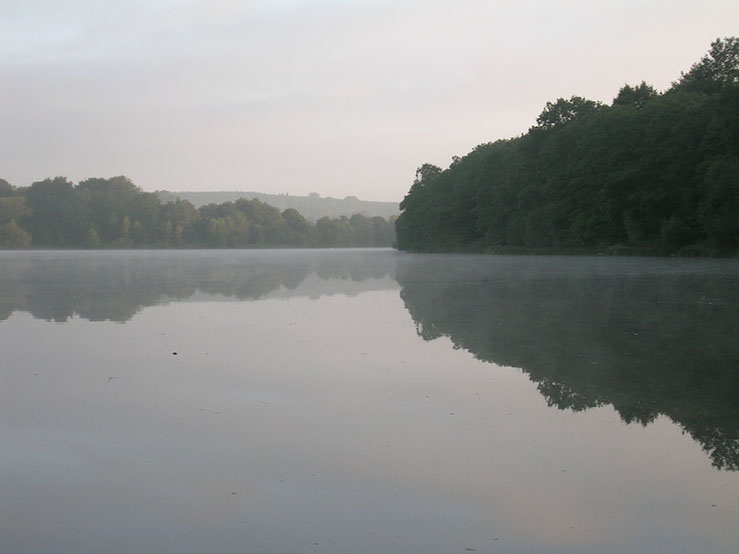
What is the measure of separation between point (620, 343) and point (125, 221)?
139376 millimetres

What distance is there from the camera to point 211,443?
15.1 feet

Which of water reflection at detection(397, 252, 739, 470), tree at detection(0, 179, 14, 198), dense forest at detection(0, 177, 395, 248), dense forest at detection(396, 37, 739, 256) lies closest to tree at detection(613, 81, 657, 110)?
dense forest at detection(396, 37, 739, 256)

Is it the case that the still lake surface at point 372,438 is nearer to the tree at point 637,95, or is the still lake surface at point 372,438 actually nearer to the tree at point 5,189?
the tree at point 637,95

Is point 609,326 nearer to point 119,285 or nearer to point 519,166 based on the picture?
point 119,285

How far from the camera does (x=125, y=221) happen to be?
138250 millimetres

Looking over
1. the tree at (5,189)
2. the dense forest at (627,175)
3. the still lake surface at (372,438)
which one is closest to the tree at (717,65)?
the dense forest at (627,175)

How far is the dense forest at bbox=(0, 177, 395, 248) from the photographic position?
135 m

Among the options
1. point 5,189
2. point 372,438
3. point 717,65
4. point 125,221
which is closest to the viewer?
point 372,438

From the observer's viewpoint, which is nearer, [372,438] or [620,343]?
[372,438]

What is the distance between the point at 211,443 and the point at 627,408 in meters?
3.12

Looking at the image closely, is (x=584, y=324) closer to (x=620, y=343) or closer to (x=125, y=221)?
(x=620, y=343)

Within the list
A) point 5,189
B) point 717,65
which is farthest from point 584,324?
point 5,189

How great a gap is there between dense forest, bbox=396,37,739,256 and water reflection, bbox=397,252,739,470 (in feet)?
86.6

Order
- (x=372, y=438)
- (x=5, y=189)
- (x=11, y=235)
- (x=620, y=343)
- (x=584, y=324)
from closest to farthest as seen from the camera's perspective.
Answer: (x=372, y=438), (x=620, y=343), (x=584, y=324), (x=11, y=235), (x=5, y=189)
